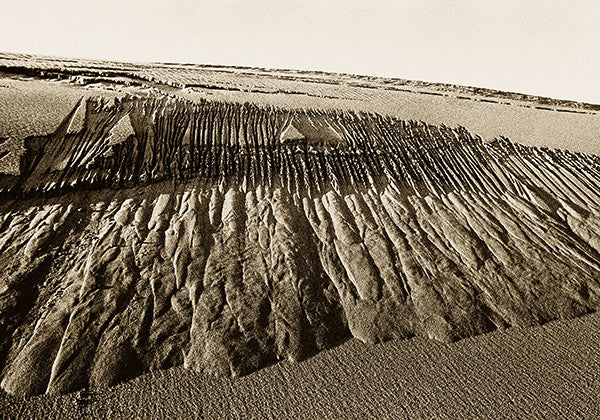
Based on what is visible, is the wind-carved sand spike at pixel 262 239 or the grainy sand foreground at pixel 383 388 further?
the wind-carved sand spike at pixel 262 239

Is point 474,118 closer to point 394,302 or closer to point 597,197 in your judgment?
point 597,197

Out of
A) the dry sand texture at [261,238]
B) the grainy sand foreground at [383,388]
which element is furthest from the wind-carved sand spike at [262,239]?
the grainy sand foreground at [383,388]

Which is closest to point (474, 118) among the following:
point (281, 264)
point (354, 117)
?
point (354, 117)

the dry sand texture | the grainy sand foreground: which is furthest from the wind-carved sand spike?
the grainy sand foreground

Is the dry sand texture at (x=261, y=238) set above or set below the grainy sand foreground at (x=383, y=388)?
above

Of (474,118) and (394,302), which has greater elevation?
(474,118)

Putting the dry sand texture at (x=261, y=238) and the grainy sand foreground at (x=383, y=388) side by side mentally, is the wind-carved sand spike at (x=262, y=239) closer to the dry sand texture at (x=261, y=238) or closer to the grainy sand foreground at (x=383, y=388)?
the dry sand texture at (x=261, y=238)
